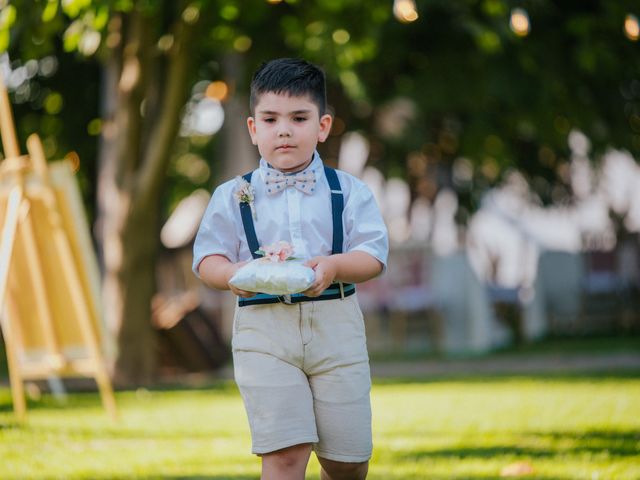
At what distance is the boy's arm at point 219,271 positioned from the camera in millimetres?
3547

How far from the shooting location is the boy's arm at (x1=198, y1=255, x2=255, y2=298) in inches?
140

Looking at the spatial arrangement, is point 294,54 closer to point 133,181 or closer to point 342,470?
point 133,181

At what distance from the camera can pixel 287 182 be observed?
3.72 m

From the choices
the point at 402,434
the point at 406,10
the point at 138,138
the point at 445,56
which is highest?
the point at 445,56

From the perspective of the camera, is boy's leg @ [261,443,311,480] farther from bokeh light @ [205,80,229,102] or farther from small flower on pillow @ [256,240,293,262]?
bokeh light @ [205,80,229,102]

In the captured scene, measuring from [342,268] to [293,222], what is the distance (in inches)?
9.7

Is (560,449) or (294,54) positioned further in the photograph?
(294,54)

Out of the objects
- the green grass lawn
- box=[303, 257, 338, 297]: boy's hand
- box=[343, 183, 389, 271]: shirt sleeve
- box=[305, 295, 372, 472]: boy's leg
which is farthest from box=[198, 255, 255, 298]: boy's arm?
the green grass lawn

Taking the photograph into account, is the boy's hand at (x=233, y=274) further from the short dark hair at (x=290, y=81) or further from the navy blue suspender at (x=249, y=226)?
the short dark hair at (x=290, y=81)

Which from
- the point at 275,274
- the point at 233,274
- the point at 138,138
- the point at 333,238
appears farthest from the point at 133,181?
the point at 275,274

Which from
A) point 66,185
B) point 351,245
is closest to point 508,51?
point 66,185

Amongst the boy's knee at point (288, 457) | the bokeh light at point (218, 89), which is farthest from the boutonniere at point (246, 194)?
the bokeh light at point (218, 89)

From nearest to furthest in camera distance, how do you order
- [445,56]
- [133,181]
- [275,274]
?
[275,274]
[133,181]
[445,56]

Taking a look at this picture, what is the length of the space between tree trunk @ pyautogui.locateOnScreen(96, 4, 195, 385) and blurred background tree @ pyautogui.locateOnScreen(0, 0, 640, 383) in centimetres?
2
